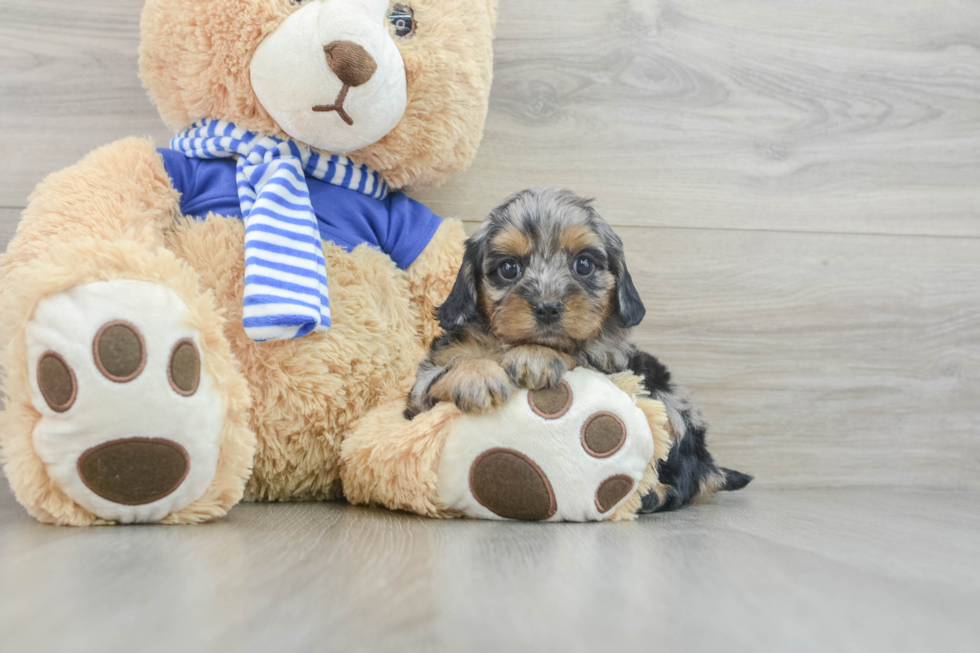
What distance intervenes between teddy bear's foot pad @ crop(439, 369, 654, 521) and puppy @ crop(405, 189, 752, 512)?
47 mm

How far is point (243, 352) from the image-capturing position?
1523 mm

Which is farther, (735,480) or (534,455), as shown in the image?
(735,480)

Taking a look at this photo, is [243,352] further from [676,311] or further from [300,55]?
[676,311]

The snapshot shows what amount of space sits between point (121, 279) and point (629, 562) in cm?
90

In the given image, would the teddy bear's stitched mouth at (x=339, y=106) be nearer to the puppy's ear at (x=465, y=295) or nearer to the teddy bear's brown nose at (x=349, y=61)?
the teddy bear's brown nose at (x=349, y=61)

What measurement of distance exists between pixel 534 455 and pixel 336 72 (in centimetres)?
85

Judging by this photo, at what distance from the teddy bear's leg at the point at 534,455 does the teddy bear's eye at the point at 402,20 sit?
84 centimetres

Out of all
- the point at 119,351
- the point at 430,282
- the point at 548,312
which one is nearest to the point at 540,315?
the point at 548,312

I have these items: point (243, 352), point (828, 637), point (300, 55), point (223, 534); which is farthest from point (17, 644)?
point (300, 55)

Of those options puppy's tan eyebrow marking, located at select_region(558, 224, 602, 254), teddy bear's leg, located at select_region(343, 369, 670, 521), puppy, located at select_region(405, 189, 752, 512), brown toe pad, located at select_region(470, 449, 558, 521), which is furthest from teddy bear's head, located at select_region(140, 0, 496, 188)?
brown toe pad, located at select_region(470, 449, 558, 521)

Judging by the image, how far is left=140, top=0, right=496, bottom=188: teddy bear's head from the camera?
1.47 metres

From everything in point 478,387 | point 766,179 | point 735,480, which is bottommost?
point 735,480

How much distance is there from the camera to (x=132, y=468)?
1.13m

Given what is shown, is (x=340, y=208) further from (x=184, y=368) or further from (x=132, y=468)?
(x=132, y=468)
